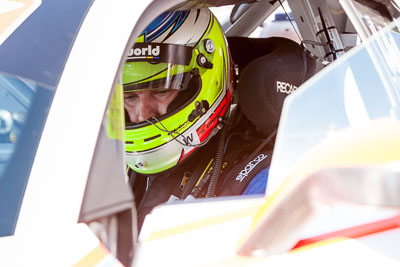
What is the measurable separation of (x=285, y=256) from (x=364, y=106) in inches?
11.7

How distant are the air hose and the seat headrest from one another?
0.12 meters

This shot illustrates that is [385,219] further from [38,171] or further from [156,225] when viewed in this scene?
[38,171]

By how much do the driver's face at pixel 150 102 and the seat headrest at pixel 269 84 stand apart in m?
0.25

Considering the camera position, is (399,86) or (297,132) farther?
(399,86)

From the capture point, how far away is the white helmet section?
163cm

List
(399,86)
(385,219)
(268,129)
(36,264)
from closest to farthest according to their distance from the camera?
(36,264), (385,219), (399,86), (268,129)

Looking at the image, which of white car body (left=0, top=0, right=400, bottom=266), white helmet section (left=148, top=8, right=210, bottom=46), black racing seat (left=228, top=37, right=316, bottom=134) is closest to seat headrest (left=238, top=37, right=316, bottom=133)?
black racing seat (left=228, top=37, right=316, bottom=134)

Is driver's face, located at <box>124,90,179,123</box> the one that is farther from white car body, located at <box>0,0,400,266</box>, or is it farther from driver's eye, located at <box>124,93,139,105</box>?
white car body, located at <box>0,0,400,266</box>

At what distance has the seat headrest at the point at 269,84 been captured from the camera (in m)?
1.72

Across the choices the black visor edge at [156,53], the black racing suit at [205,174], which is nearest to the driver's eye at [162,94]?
the black visor edge at [156,53]

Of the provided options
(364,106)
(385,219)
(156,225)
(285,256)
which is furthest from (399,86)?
(156,225)

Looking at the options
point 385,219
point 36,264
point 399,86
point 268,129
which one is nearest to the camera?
point 36,264

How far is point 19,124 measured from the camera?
78 cm

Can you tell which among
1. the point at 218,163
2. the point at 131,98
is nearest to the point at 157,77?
the point at 131,98
